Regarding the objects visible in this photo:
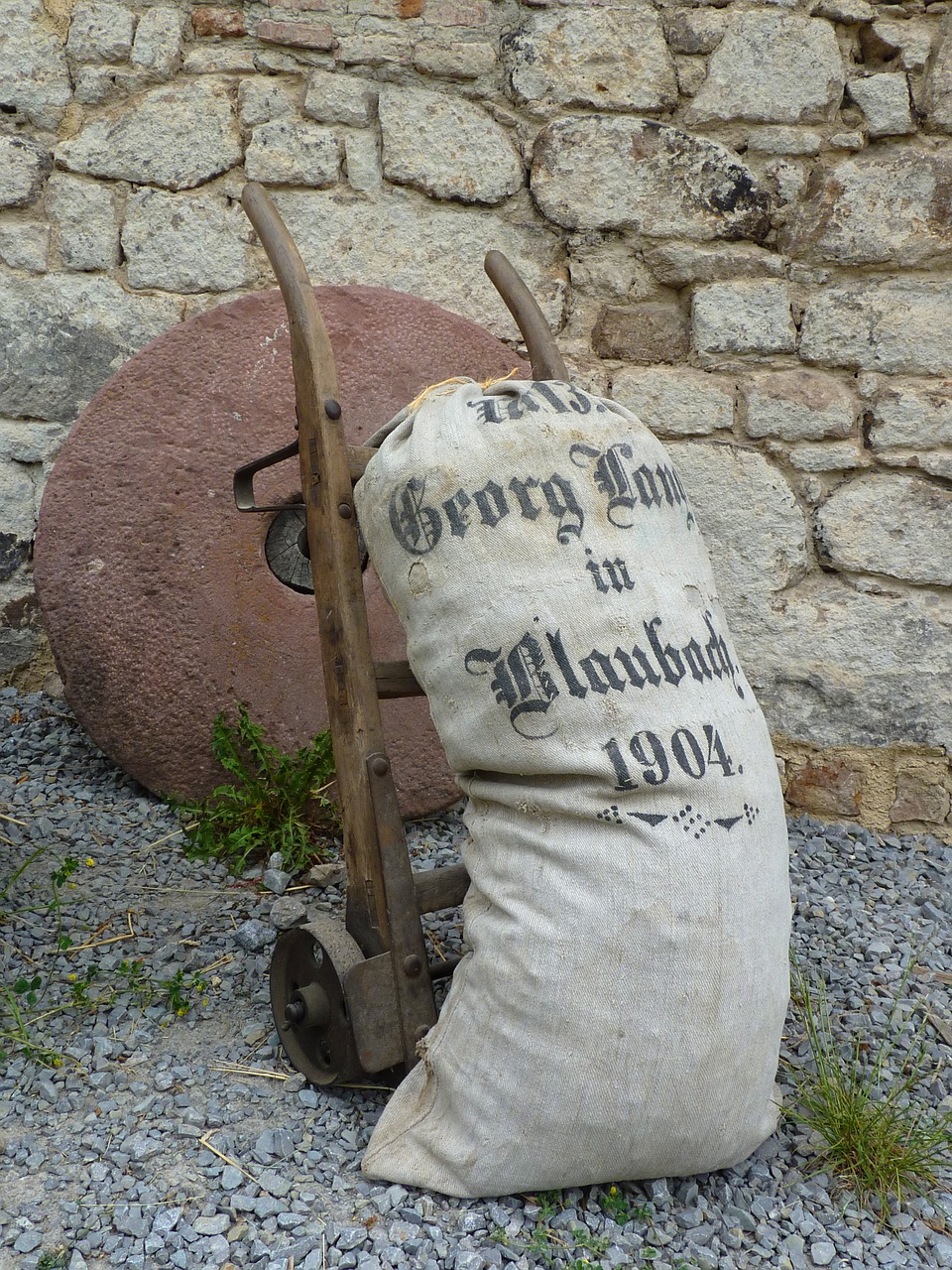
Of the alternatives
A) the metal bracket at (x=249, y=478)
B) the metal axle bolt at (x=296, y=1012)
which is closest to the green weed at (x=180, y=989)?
the metal axle bolt at (x=296, y=1012)

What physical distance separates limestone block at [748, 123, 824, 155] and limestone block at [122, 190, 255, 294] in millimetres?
1306

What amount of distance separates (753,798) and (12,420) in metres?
2.06

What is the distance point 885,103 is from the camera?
2633 millimetres

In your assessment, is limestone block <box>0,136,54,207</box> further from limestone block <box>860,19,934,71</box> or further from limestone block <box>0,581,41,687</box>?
limestone block <box>860,19,934,71</box>

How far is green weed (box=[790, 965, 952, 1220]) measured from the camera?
150cm

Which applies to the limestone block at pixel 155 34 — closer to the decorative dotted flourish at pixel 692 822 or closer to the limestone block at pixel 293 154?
the limestone block at pixel 293 154

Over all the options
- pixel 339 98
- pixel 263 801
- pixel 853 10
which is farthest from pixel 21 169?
pixel 853 10

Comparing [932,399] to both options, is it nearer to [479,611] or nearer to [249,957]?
[479,611]

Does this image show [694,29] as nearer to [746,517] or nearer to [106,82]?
[746,517]

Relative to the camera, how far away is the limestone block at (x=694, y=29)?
8.69 ft

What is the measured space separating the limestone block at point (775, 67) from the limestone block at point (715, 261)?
1.06 ft

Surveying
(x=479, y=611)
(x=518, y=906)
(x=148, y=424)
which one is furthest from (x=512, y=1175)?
(x=148, y=424)

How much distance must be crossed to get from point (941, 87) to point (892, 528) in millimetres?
1092

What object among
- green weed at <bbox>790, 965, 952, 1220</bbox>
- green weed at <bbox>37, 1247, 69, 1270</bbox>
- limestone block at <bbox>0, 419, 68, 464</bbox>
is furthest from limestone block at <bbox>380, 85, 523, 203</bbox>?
green weed at <bbox>37, 1247, 69, 1270</bbox>
